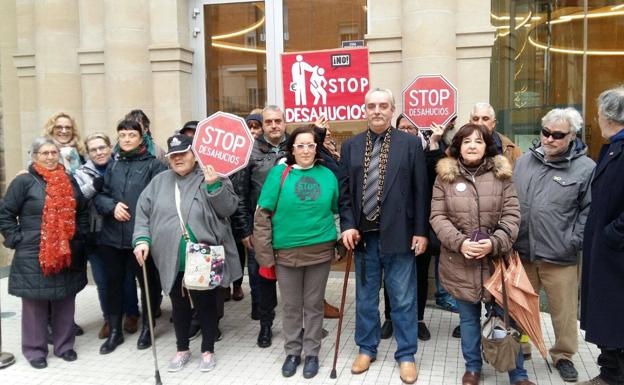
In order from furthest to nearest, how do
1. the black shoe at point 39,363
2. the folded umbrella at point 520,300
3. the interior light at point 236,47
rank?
1. the interior light at point 236,47
2. the black shoe at point 39,363
3. the folded umbrella at point 520,300

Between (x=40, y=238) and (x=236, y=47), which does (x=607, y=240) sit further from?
(x=236, y=47)

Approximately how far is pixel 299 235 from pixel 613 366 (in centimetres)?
253

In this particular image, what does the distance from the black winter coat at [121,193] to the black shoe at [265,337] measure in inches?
57.1

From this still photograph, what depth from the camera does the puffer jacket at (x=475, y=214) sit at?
13.9 ft

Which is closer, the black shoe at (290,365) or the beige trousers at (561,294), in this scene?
the beige trousers at (561,294)

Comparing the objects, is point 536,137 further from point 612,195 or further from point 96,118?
point 96,118

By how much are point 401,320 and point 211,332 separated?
1.60m

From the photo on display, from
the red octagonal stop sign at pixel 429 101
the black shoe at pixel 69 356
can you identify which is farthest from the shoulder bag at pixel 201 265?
the red octagonal stop sign at pixel 429 101

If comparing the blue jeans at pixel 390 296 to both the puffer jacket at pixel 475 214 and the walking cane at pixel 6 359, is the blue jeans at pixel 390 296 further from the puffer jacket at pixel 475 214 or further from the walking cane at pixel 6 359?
the walking cane at pixel 6 359

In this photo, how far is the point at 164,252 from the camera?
186 inches

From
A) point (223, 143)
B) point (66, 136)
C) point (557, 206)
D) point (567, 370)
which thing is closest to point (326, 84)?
point (223, 143)

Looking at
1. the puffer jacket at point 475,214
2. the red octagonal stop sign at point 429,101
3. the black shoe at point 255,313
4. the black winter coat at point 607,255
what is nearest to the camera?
the black winter coat at point 607,255

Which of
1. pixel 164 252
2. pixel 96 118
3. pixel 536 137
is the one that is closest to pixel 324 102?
pixel 164 252

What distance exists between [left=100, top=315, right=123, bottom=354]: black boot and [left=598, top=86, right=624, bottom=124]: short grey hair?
177 inches
